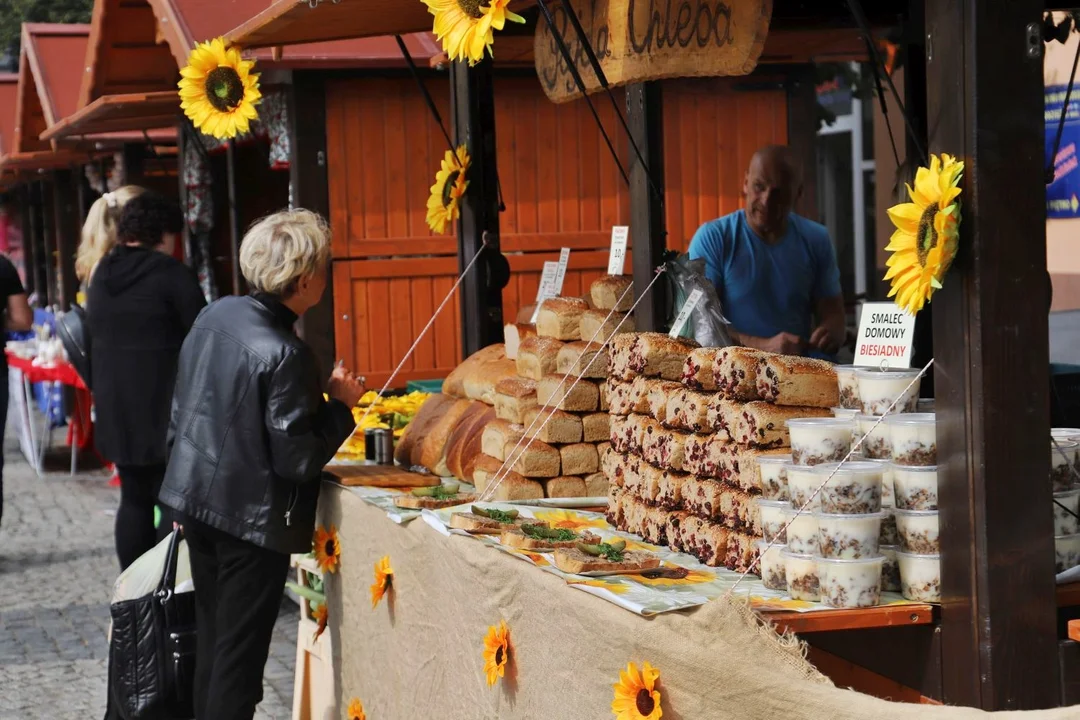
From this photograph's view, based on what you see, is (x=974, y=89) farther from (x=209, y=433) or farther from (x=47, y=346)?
(x=47, y=346)

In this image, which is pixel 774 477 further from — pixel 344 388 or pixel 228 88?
pixel 228 88

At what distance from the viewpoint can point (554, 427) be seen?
15.6 feet

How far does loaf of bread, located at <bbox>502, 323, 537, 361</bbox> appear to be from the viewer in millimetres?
5366

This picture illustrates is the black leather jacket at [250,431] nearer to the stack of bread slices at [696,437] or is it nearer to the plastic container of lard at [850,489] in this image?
the stack of bread slices at [696,437]

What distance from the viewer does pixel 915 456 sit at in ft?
10.1

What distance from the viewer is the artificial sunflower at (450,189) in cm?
607

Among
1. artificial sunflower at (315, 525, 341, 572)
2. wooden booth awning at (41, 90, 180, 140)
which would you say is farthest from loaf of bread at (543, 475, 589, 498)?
wooden booth awning at (41, 90, 180, 140)

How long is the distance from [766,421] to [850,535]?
0.45 meters

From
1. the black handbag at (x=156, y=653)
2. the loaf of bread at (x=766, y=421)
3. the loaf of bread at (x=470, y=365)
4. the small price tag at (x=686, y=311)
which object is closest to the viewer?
the loaf of bread at (x=766, y=421)

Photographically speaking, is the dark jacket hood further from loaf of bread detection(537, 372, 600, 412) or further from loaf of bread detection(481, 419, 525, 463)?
loaf of bread detection(537, 372, 600, 412)

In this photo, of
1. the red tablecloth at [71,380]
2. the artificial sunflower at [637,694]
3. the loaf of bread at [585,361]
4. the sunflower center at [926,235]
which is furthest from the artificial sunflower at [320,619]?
the red tablecloth at [71,380]

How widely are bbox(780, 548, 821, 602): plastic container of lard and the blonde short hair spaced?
208 centimetres

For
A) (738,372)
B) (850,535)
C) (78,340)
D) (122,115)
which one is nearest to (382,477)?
(738,372)

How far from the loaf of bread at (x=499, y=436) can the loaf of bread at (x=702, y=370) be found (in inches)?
44.2
